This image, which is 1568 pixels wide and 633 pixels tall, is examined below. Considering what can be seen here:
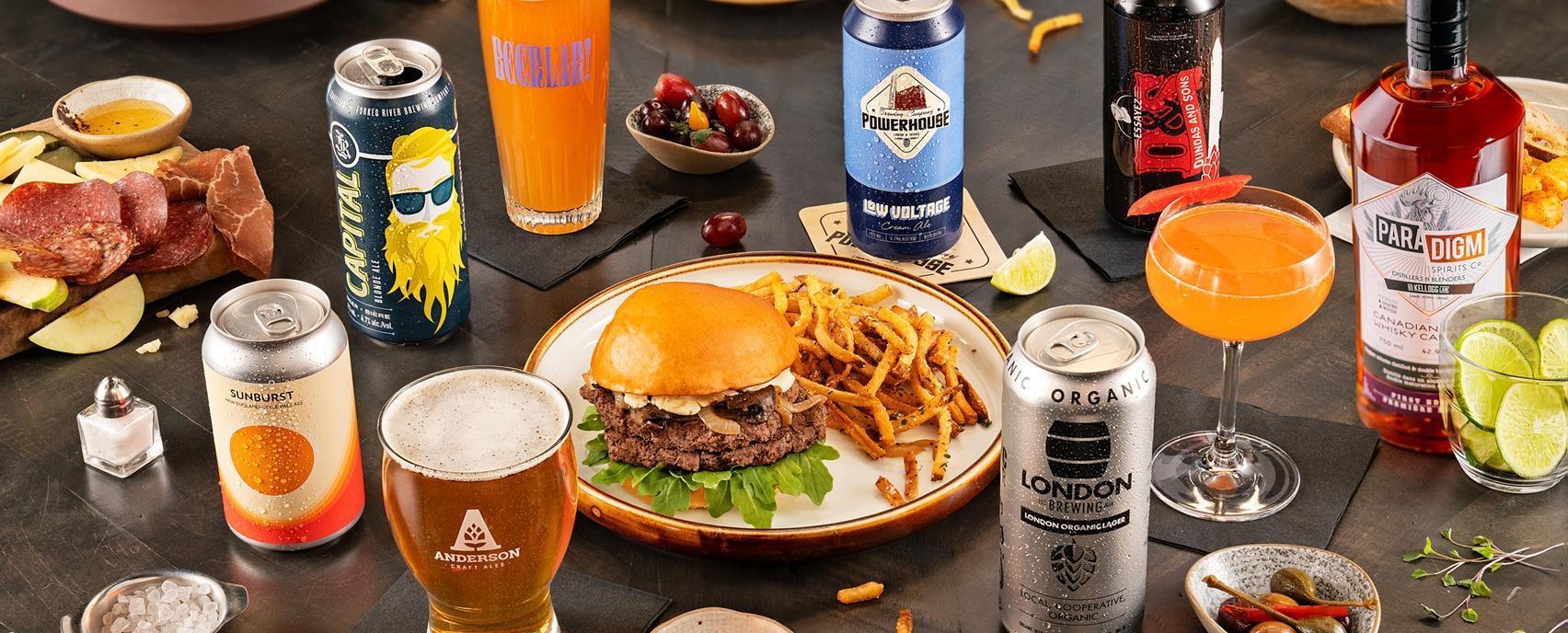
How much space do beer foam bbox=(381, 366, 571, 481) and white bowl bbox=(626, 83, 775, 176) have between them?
3.38 feet

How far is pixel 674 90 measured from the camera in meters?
2.63

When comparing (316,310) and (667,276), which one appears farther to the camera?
(667,276)

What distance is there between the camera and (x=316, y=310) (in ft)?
5.74

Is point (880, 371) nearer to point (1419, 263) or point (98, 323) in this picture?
point (1419, 263)

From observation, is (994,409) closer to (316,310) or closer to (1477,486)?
(1477,486)

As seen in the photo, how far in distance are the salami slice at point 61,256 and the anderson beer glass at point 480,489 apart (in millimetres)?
851

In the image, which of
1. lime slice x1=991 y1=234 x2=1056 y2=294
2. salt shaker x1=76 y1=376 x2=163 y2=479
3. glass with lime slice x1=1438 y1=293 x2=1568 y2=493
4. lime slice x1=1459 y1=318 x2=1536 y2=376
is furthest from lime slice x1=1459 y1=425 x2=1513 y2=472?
salt shaker x1=76 y1=376 x2=163 y2=479

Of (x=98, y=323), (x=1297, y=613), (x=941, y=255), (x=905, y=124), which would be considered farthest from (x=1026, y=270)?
(x=98, y=323)

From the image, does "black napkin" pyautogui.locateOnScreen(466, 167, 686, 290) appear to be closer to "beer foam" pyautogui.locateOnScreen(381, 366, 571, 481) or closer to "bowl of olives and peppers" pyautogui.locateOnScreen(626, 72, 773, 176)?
"bowl of olives and peppers" pyautogui.locateOnScreen(626, 72, 773, 176)

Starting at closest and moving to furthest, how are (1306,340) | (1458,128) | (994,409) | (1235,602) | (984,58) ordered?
(1235,602), (1458,128), (994,409), (1306,340), (984,58)

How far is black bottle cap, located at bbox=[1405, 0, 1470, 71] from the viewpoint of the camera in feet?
5.94

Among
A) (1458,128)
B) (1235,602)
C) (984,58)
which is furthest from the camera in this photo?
(984,58)

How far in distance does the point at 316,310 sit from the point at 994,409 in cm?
82

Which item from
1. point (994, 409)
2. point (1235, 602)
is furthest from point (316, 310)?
point (1235, 602)
